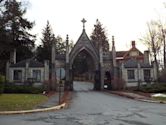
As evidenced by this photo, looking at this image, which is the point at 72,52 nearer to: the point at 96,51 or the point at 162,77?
the point at 96,51

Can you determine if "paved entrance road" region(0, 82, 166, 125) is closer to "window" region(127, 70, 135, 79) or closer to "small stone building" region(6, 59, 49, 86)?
"small stone building" region(6, 59, 49, 86)

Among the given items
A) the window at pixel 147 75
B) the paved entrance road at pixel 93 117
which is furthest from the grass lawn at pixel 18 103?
the window at pixel 147 75

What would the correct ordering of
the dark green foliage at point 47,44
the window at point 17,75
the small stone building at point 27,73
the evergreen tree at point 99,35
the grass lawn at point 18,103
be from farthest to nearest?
the evergreen tree at point 99,35
the dark green foliage at point 47,44
the window at point 17,75
the small stone building at point 27,73
the grass lawn at point 18,103

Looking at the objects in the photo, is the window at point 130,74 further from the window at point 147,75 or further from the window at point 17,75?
the window at point 17,75

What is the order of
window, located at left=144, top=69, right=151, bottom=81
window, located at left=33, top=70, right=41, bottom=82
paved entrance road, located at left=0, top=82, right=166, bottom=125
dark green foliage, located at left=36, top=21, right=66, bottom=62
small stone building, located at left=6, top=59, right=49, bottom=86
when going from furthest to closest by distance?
dark green foliage, located at left=36, top=21, right=66, bottom=62, window, located at left=144, top=69, right=151, bottom=81, window, located at left=33, top=70, right=41, bottom=82, small stone building, located at left=6, top=59, right=49, bottom=86, paved entrance road, located at left=0, top=82, right=166, bottom=125

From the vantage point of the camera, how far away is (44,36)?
9644 cm

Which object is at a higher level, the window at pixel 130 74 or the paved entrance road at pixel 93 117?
the window at pixel 130 74

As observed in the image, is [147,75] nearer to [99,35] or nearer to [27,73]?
[27,73]

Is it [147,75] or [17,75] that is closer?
[17,75]

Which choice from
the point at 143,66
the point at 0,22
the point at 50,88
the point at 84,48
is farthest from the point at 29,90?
the point at 143,66

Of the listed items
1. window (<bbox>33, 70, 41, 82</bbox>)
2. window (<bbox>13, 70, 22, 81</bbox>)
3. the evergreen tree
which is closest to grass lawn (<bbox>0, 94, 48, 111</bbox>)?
window (<bbox>33, 70, 41, 82</bbox>)

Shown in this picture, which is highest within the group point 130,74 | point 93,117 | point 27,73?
point 27,73

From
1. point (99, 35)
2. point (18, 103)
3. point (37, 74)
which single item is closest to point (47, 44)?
point (99, 35)

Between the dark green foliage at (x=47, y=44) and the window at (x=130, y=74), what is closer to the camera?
the window at (x=130, y=74)
